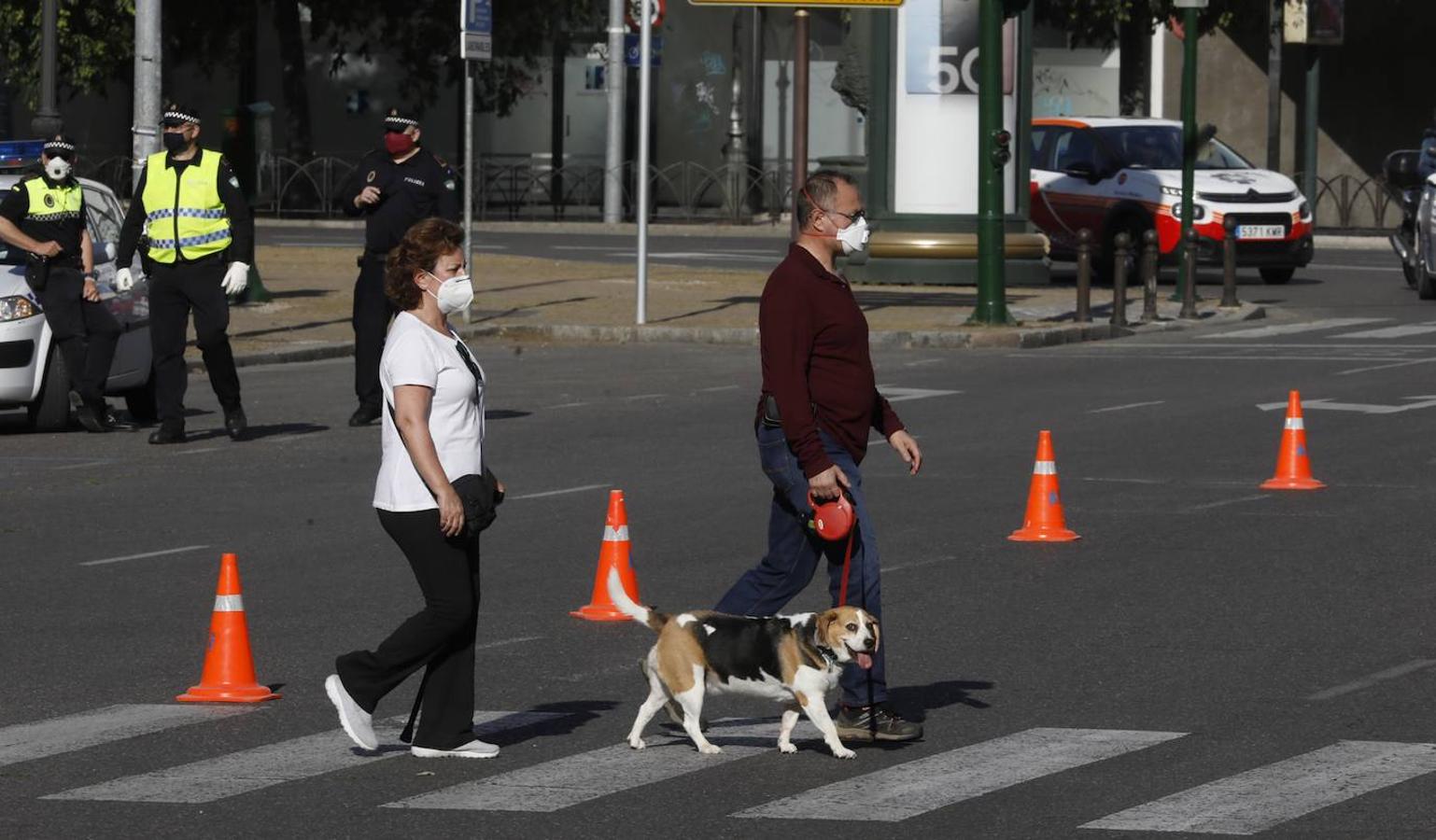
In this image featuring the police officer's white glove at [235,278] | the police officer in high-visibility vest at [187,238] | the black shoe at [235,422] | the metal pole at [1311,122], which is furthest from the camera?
the metal pole at [1311,122]

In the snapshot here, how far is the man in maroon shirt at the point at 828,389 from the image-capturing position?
7.82 metres

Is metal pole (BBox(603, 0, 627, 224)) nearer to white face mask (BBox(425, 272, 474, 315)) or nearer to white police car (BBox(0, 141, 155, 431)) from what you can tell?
white police car (BBox(0, 141, 155, 431))

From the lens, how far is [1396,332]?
23938 millimetres

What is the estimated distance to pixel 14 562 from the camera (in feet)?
37.8

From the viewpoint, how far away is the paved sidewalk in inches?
913

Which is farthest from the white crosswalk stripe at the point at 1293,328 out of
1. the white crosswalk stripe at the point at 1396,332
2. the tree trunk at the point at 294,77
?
the tree trunk at the point at 294,77

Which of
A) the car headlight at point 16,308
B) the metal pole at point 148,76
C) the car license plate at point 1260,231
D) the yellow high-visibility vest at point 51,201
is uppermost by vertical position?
the metal pole at point 148,76

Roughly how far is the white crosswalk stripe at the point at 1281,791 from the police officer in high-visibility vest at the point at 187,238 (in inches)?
357

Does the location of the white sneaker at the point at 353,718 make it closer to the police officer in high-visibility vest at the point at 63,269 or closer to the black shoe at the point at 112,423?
the police officer in high-visibility vest at the point at 63,269

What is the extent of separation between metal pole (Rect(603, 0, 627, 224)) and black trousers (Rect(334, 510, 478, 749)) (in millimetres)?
36114

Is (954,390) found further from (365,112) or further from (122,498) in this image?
(365,112)

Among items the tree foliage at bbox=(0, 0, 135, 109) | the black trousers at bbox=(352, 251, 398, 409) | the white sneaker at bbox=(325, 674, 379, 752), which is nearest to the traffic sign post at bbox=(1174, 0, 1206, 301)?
the black trousers at bbox=(352, 251, 398, 409)

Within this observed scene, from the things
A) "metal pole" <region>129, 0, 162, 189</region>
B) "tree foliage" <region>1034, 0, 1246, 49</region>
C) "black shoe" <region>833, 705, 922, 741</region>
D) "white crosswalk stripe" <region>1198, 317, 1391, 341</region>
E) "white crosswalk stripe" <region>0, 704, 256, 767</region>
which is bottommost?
"white crosswalk stripe" <region>0, 704, 256, 767</region>

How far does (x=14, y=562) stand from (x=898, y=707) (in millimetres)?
4713
